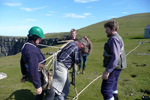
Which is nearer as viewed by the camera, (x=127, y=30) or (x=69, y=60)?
(x=69, y=60)

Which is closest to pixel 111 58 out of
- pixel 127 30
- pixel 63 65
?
pixel 63 65

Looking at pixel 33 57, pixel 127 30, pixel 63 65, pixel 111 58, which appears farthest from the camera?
pixel 127 30

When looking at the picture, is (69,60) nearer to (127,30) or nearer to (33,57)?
(33,57)

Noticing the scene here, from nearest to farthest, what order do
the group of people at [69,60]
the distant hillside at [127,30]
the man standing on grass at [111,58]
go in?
the man standing on grass at [111,58] < the group of people at [69,60] < the distant hillside at [127,30]

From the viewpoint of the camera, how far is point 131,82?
9438 millimetres

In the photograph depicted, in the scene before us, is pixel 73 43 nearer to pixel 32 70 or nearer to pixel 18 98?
pixel 32 70

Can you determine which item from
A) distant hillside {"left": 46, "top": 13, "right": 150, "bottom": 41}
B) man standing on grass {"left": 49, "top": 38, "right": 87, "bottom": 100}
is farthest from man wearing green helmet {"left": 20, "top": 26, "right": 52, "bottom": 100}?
distant hillside {"left": 46, "top": 13, "right": 150, "bottom": 41}

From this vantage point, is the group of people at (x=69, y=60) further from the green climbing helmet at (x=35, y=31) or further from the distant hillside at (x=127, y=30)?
the distant hillside at (x=127, y=30)

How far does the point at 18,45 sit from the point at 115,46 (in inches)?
5621

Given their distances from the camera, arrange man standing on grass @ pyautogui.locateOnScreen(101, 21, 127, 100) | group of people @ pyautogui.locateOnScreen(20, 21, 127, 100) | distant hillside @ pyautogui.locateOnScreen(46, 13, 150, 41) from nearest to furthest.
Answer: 1. man standing on grass @ pyautogui.locateOnScreen(101, 21, 127, 100)
2. group of people @ pyautogui.locateOnScreen(20, 21, 127, 100)
3. distant hillside @ pyautogui.locateOnScreen(46, 13, 150, 41)

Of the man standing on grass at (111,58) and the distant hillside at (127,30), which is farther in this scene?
the distant hillside at (127,30)

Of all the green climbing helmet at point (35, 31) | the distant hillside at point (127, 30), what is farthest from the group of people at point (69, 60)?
the distant hillside at point (127, 30)

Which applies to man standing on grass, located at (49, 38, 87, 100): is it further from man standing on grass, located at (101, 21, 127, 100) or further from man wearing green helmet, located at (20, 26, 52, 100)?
man standing on grass, located at (101, 21, 127, 100)

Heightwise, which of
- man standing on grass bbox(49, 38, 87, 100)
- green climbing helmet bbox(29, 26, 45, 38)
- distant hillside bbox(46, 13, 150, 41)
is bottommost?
man standing on grass bbox(49, 38, 87, 100)
